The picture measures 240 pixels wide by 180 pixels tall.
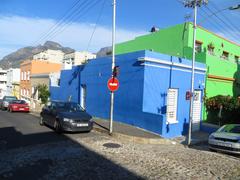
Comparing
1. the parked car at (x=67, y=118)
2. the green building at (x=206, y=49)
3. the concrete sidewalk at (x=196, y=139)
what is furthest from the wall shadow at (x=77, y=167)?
the green building at (x=206, y=49)

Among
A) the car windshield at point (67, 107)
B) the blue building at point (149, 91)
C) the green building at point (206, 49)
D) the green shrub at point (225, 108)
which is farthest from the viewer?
the green building at point (206, 49)

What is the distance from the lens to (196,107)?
20.0 m

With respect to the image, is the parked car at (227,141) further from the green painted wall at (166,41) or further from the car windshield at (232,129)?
the green painted wall at (166,41)

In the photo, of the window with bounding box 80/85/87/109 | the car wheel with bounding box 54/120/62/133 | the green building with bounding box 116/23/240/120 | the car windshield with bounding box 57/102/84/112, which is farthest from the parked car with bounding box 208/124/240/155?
the window with bounding box 80/85/87/109

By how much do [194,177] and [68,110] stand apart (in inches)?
330

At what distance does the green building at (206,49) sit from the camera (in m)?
21.3

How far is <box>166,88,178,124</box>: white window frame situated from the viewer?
17.7m

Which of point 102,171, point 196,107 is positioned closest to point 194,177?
point 102,171

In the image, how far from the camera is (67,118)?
13328 millimetres

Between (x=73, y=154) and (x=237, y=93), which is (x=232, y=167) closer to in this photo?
(x=73, y=154)

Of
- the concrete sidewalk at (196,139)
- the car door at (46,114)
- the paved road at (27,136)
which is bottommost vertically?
the concrete sidewalk at (196,139)

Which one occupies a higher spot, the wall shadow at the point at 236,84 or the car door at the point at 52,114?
the wall shadow at the point at 236,84

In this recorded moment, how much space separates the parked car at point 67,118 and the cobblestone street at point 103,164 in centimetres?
235

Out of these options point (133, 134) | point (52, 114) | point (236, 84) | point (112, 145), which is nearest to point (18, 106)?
point (52, 114)
